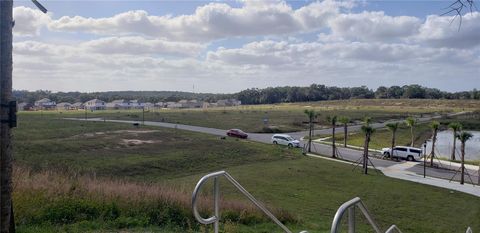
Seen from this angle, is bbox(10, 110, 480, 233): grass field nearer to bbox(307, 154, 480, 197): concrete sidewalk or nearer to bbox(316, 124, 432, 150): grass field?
bbox(307, 154, 480, 197): concrete sidewalk

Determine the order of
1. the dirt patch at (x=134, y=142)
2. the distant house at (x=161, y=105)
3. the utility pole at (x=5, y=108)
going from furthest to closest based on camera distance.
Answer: the distant house at (x=161, y=105), the dirt patch at (x=134, y=142), the utility pole at (x=5, y=108)

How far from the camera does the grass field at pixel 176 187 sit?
8.83 meters

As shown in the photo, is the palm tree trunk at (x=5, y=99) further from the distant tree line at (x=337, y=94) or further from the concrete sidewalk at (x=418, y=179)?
the distant tree line at (x=337, y=94)

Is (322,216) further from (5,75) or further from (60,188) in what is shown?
(5,75)

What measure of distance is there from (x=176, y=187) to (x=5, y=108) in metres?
11.4

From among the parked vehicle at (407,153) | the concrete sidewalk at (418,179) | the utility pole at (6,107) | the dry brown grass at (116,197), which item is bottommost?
the concrete sidewalk at (418,179)

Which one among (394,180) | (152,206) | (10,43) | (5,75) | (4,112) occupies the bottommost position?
(394,180)

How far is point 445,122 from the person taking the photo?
8788 cm

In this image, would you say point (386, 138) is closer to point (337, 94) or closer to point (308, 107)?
point (308, 107)

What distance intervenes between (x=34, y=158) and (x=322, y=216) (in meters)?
24.2

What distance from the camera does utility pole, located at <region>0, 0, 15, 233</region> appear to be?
5.18 m

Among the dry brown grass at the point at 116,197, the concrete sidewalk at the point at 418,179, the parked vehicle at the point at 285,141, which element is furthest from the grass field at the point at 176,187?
the parked vehicle at the point at 285,141

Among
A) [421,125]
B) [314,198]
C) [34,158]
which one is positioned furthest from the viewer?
[421,125]

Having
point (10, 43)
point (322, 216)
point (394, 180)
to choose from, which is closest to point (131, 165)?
point (322, 216)
